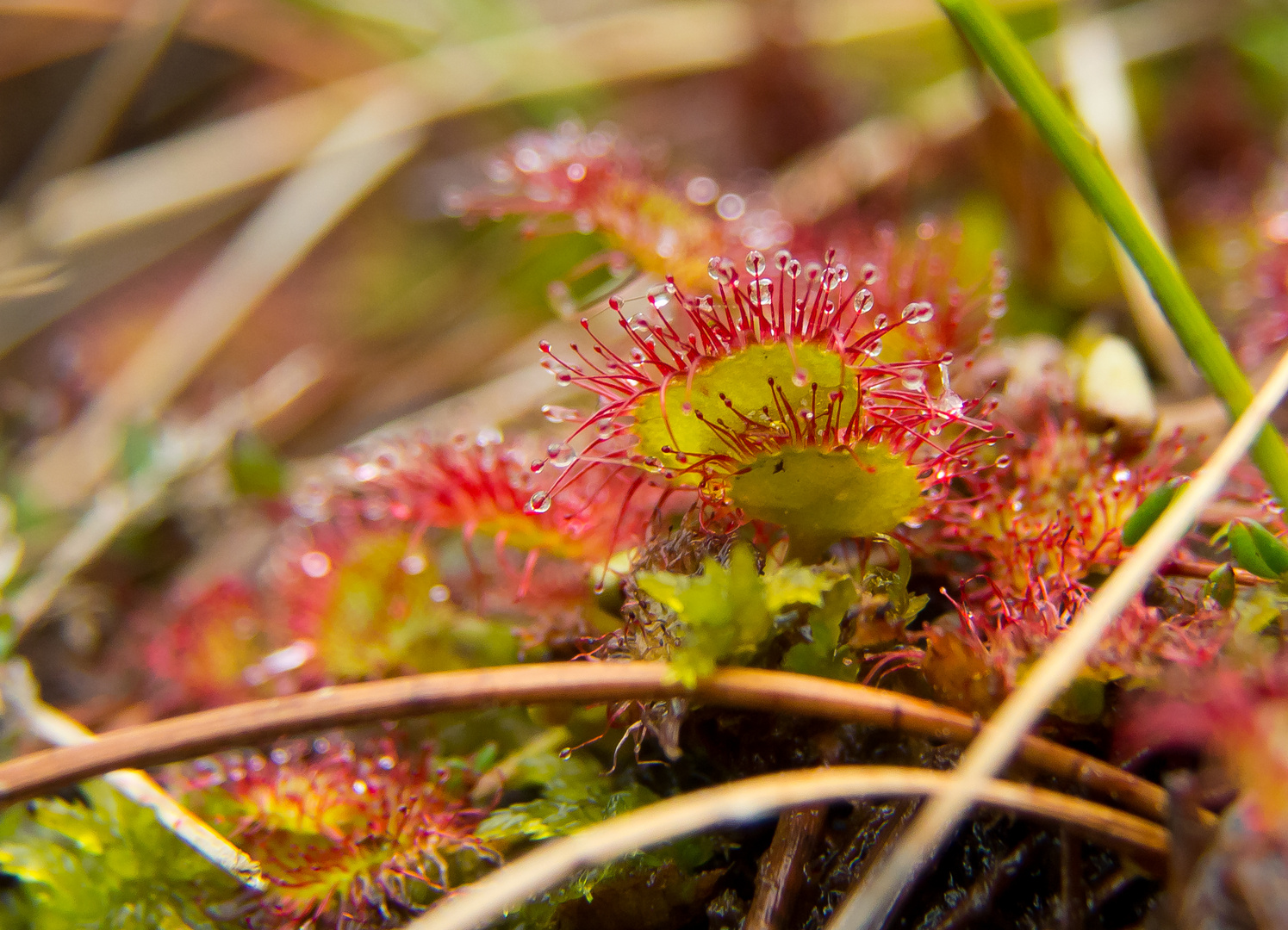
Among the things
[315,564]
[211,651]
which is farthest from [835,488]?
[211,651]

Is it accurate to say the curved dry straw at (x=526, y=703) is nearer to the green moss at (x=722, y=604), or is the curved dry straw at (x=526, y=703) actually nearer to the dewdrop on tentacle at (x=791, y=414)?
the green moss at (x=722, y=604)

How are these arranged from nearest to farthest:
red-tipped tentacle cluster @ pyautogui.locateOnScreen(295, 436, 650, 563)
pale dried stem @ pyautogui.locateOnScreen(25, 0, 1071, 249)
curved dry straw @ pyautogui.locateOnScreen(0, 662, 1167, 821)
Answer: curved dry straw @ pyautogui.locateOnScreen(0, 662, 1167, 821), red-tipped tentacle cluster @ pyautogui.locateOnScreen(295, 436, 650, 563), pale dried stem @ pyautogui.locateOnScreen(25, 0, 1071, 249)

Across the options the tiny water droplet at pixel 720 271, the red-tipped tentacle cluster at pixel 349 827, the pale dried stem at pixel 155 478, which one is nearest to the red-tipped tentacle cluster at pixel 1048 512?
the tiny water droplet at pixel 720 271

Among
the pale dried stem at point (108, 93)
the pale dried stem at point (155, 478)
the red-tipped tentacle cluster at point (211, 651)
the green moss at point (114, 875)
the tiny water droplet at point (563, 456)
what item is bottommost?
the green moss at point (114, 875)

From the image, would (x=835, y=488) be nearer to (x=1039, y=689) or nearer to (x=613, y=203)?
(x=1039, y=689)

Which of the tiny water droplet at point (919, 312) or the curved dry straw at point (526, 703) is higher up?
the tiny water droplet at point (919, 312)

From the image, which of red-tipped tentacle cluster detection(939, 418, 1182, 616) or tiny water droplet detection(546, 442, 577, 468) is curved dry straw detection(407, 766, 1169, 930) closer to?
red-tipped tentacle cluster detection(939, 418, 1182, 616)

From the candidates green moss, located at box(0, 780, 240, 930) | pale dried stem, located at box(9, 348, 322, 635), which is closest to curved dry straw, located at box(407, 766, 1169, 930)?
green moss, located at box(0, 780, 240, 930)

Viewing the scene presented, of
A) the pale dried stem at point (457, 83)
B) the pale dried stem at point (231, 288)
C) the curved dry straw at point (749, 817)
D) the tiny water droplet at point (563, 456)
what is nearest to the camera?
the curved dry straw at point (749, 817)
